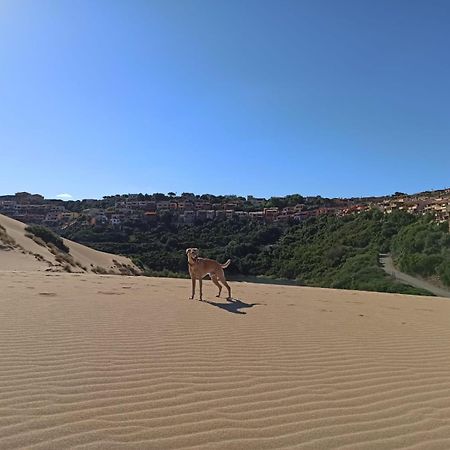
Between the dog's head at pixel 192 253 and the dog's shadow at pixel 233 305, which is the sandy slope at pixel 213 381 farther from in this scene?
the dog's head at pixel 192 253

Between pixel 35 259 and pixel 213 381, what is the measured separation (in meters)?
22.7

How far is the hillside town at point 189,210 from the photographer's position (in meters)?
66.4

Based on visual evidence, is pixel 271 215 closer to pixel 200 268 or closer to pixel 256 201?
pixel 256 201

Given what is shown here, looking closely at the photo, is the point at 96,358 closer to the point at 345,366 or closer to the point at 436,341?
the point at 345,366

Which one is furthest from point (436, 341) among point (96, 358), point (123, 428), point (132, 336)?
point (123, 428)

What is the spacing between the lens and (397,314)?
10.7 metres

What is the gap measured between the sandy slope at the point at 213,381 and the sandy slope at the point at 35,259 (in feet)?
49.8

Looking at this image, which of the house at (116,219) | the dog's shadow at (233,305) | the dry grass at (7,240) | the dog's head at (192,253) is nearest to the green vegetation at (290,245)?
the house at (116,219)

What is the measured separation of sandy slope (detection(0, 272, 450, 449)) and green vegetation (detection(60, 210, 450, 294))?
23294mm

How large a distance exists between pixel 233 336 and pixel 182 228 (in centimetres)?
6433

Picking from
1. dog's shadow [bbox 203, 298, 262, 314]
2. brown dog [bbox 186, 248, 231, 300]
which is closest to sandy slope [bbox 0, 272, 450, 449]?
dog's shadow [bbox 203, 298, 262, 314]

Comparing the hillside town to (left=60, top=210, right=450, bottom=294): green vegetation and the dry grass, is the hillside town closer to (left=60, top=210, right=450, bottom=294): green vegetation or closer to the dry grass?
(left=60, top=210, right=450, bottom=294): green vegetation

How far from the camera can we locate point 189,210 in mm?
84625

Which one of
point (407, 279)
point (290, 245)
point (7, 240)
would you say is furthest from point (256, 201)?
point (7, 240)
